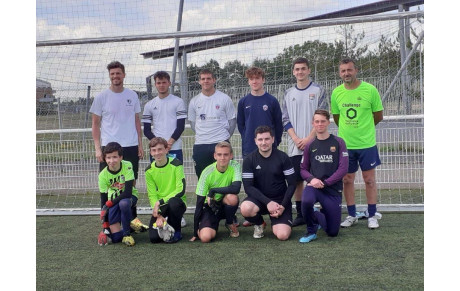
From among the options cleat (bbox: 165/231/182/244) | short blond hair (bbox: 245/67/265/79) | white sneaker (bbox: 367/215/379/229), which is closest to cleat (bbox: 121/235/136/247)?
cleat (bbox: 165/231/182/244)

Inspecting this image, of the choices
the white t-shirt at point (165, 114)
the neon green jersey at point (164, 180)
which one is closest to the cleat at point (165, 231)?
the neon green jersey at point (164, 180)

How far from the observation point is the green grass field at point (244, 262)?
331 centimetres

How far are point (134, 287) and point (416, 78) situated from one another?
451cm

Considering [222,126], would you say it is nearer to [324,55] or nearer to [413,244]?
[324,55]

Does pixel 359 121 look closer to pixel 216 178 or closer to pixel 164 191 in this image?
pixel 216 178

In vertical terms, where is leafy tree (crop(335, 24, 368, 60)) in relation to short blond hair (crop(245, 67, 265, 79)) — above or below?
above

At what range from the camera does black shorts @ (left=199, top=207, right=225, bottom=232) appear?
4703mm

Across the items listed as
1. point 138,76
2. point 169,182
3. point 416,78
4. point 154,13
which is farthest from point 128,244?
point 154,13

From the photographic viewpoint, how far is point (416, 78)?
5.83 metres

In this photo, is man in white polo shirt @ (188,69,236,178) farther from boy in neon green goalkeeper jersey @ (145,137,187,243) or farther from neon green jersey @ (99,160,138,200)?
neon green jersey @ (99,160,138,200)

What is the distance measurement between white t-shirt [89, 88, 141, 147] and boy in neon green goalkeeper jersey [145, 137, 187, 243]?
52 centimetres

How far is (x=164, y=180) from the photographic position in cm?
492

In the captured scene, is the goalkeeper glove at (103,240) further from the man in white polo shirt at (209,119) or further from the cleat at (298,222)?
the cleat at (298,222)

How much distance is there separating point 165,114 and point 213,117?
601 millimetres
